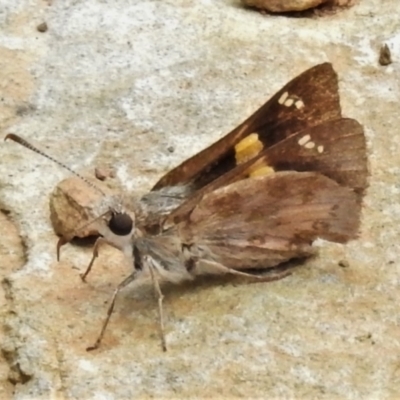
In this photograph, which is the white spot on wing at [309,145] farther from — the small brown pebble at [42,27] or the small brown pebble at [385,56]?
the small brown pebble at [42,27]

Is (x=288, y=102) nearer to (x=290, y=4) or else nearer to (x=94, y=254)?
(x=94, y=254)

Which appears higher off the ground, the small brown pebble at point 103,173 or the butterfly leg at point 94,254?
the butterfly leg at point 94,254

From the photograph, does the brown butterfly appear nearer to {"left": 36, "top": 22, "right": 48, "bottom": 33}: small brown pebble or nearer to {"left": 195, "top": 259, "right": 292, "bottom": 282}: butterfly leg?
{"left": 195, "top": 259, "right": 292, "bottom": 282}: butterfly leg

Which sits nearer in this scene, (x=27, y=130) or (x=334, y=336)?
(x=334, y=336)

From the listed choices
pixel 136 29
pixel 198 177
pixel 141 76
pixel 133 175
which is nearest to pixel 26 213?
pixel 133 175

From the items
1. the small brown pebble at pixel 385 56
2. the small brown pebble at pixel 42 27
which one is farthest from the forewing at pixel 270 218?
the small brown pebble at pixel 42 27

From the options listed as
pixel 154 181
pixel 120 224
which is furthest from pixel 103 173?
pixel 120 224

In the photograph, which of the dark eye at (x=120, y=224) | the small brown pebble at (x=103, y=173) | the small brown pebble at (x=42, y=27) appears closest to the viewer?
the dark eye at (x=120, y=224)

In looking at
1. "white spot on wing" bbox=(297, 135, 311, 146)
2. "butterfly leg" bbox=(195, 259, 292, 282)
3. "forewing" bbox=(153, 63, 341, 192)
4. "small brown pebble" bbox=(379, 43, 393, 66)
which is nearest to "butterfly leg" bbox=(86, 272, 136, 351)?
"butterfly leg" bbox=(195, 259, 292, 282)

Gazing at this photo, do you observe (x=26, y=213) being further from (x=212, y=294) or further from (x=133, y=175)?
(x=212, y=294)
